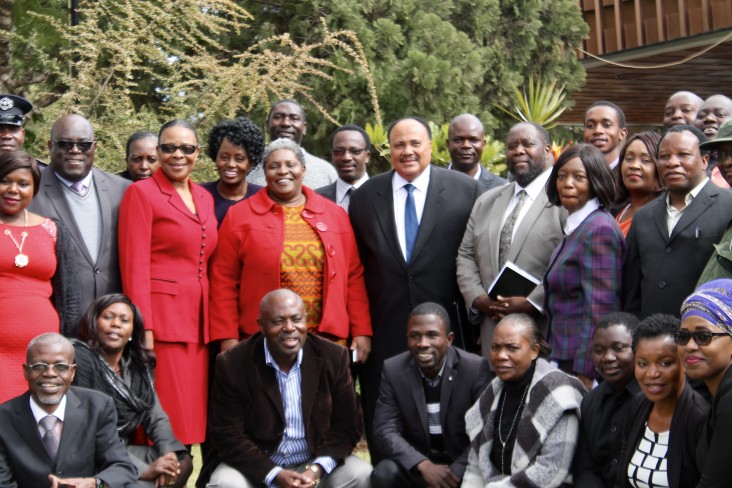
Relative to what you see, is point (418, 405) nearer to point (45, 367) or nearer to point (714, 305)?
point (45, 367)

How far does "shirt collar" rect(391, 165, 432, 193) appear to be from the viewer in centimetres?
734

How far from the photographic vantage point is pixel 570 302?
625 cm

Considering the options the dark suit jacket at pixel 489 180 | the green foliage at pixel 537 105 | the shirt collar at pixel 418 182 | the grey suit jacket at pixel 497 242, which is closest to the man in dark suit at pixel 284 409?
the grey suit jacket at pixel 497 242

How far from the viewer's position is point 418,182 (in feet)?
24.1

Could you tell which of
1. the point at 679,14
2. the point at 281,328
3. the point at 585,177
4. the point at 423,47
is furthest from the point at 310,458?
the point at 679,14

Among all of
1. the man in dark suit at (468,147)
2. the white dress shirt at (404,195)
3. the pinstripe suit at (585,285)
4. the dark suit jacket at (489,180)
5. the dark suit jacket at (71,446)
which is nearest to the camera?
the dark suit jacket at (71,446)

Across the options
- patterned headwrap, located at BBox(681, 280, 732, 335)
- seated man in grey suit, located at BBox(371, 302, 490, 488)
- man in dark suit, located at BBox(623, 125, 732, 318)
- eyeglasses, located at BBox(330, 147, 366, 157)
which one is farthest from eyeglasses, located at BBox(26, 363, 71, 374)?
patterned headwrap, located at BBox(681, 280, 732, 335)

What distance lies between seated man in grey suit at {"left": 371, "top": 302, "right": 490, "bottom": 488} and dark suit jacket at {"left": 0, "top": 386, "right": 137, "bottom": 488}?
1.50m

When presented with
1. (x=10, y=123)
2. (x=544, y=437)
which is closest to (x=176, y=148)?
(x=10, y=123)

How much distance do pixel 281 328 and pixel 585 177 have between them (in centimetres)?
192

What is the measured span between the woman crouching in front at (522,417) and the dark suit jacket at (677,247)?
0.61 meters

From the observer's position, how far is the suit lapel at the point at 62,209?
679 cm

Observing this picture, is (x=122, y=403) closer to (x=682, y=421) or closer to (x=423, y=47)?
(x=682, y=421)

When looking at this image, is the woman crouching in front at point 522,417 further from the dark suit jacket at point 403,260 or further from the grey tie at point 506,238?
the dark suit jacket at point 403,260
